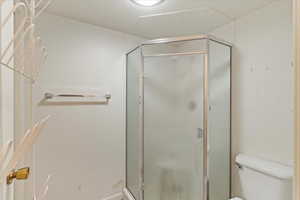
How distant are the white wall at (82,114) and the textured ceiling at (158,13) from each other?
0.20m

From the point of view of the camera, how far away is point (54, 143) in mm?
1898

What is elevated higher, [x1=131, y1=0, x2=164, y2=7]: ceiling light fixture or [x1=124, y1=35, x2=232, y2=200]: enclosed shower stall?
[x1=131, y1=0, x2=164, y2=7]: ceiling light fixture

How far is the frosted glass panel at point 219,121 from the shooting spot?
6.15ft

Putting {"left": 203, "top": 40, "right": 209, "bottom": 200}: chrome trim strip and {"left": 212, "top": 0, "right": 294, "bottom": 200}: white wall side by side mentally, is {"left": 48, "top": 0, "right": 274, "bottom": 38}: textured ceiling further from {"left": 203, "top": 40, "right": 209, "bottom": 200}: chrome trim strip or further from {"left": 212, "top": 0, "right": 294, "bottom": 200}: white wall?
{"left": 203, "top": 40, "right": 209, "bottom": 200}: chrome trim strip

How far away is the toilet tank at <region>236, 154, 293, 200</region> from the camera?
1410 millimetres

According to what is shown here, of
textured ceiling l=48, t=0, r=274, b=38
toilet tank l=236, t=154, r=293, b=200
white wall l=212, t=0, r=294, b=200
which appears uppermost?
textured ceiling l=48, t=0, r=274, b=38

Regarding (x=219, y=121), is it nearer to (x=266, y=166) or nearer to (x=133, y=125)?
(x=266, y=166)

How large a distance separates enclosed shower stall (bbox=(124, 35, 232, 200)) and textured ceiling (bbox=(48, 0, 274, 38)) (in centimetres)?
24

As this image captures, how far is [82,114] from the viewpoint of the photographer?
2074 millimetres

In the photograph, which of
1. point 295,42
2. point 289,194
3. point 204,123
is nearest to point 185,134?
point 204,123

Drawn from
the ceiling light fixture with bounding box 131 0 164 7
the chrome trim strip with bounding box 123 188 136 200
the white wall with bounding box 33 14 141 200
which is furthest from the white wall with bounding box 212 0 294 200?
the white wall with bounding box 33 14 141 200

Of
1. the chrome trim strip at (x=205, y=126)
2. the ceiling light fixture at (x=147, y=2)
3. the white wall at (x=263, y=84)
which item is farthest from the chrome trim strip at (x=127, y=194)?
the ceiling light fixture at (x=147, y=2)

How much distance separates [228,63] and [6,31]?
1.88m

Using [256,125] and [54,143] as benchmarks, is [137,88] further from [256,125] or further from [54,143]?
[256,125]
